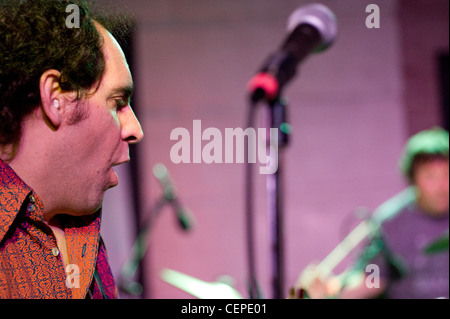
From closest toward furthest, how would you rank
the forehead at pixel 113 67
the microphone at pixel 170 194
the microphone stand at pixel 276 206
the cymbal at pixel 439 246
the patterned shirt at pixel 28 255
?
the patterned shirt at pixel 28 255
the forehead at pixel 113 67
the microphone stand at pixel 276 206
the cymbal at pixel 439 246
the microphone at pixel 170 194

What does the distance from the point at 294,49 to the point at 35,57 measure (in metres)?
0.92

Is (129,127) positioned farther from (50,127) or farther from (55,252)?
(55,252)

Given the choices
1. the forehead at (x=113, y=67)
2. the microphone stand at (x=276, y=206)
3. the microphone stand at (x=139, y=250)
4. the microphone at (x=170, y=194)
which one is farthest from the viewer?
the microphone stand at (x=139, y=250)

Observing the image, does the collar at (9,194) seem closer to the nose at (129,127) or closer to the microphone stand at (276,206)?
the nose at (129,127)

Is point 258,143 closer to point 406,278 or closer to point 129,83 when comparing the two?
point 406,278

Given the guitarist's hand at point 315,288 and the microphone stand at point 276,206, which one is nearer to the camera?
the guitarist's hand at point 315,288

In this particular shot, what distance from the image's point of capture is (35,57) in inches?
43.0

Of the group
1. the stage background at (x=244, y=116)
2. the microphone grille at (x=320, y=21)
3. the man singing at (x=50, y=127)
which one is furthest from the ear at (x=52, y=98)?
the stage background at (x=244, y=116)

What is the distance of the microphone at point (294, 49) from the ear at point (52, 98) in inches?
29.7

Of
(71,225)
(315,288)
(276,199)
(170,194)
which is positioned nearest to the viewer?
(71,225)

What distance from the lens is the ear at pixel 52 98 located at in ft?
3.55

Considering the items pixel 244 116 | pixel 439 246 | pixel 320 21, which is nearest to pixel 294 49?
pixel 320 21
